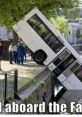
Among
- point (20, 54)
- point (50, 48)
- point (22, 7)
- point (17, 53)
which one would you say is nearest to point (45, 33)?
point (50, 48)

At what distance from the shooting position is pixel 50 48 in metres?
32.1

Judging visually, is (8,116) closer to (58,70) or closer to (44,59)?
(58,70)

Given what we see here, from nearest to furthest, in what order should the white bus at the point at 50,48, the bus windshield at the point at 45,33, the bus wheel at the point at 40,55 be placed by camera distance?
the white bus at the point at 50,48 → the bus windshield at the point at 45,33 → the bus wheel at the point at 40,55

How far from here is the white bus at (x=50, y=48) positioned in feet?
97.8

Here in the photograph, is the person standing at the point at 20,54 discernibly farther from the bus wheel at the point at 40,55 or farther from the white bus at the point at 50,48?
the bus wheel at the point at 40,55

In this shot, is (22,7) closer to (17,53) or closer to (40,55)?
(40,55)

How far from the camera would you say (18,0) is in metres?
27.2

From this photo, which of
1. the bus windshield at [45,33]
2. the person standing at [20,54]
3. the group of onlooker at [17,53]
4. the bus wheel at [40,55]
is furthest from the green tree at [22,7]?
the bus wheel at [40,55]

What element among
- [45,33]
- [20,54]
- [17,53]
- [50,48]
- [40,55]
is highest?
[17,53]

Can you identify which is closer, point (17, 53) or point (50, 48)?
point (50, 48)

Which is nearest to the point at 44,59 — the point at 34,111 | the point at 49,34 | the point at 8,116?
the point at 49,34

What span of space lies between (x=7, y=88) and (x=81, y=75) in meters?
11.8

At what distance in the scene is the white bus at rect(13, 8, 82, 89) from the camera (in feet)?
97.8

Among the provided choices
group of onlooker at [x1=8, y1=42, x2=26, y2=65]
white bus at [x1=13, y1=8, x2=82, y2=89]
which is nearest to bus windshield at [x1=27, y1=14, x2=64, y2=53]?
white bus at [x1=13, y1=8, x2=82, y2=89]
